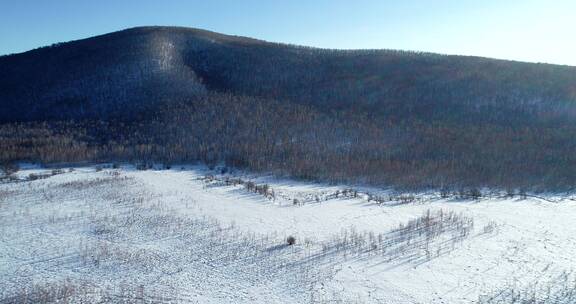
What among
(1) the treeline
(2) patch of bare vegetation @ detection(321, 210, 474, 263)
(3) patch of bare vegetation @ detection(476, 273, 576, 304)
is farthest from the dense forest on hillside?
(3) patch of bare vegetation @ detection(476, 273, 576, 304)

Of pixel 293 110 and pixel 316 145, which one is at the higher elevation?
pixel 293 110

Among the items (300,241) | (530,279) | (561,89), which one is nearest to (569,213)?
(530,279)

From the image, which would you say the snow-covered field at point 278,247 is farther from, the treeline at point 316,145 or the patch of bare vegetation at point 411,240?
the treeline at point 316,145

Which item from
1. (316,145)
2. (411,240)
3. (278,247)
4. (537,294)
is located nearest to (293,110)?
(316,145)

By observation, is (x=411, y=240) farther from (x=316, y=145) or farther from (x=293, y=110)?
(x=293, y=110)

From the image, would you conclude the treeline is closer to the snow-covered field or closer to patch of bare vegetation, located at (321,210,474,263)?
the snow-covered field

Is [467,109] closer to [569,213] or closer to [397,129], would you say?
[397,129]

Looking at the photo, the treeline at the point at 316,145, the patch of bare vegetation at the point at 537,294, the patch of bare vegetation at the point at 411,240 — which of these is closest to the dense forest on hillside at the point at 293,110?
the treeline at the point at 316,145
